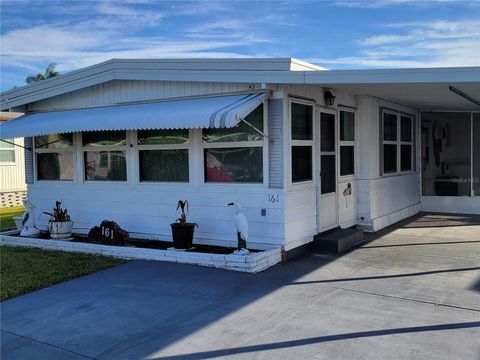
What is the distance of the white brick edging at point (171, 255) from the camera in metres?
6.26

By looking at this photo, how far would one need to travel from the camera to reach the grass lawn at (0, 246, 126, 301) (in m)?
5.99

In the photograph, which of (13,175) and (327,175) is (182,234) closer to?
(327,175)

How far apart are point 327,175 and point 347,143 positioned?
995mm

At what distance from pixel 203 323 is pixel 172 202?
362 cm

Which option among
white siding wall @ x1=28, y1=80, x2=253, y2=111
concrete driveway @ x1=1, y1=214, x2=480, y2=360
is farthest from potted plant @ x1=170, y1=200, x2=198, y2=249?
white siding wall @ x1=28, y1=80, x2=253, y2=111

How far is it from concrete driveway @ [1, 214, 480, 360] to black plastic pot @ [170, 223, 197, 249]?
512 mm

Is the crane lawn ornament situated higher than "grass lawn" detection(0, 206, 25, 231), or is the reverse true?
the crane lawn ornament

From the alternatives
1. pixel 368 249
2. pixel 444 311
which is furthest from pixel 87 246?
pixel 444 311

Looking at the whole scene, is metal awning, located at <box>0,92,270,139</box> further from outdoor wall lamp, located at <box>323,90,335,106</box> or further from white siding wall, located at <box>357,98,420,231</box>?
white siding wall, located at <box>357,98,420,231</box>

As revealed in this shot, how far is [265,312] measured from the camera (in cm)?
472

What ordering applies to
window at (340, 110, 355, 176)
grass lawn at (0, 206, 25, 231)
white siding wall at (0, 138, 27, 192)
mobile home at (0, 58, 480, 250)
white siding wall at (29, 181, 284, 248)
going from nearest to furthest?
mobile home at (0, 58, 480, 250), white siding wall at (29, 181, 284, 248), window at (340, 110, 355, 176), grass lawn at (0, 206, 25, 231), white siding wall at (0, 138, 27, 192)

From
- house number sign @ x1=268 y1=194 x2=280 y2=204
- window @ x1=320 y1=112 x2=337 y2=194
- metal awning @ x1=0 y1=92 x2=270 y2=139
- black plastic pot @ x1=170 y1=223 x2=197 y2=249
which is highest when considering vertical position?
metal awning @ x1=0 y1=92 x2=270 y2=139

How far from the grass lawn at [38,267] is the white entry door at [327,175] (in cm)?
322

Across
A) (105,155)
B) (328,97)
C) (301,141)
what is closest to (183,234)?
(301,141)
